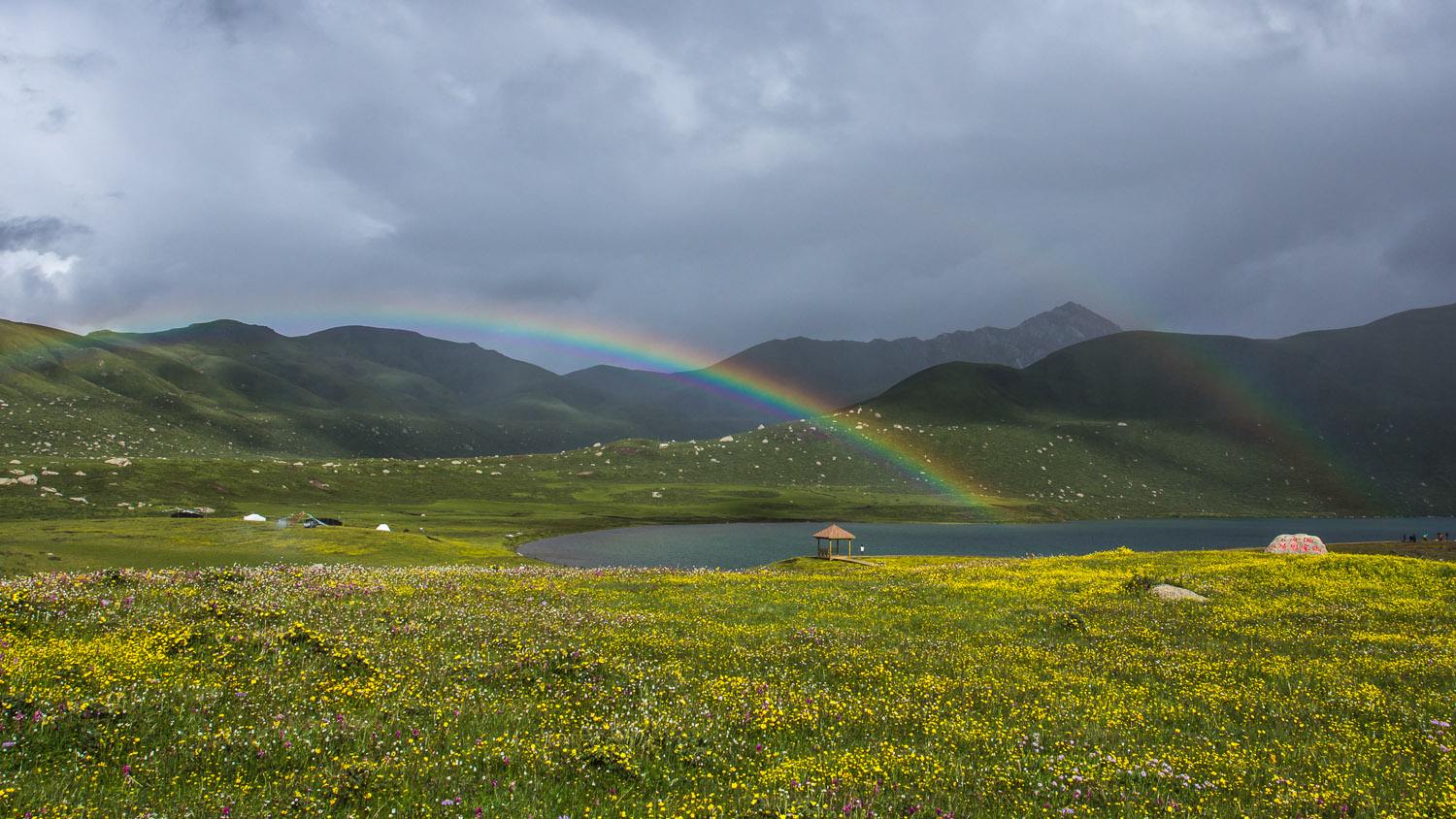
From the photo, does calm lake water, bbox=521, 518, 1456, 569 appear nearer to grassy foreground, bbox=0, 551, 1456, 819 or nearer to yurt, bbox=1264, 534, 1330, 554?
yurt, bbox=1264, 534, 1330, 554

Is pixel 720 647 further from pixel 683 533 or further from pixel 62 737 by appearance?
pixel 683 533

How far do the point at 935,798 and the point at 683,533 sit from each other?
147145mm

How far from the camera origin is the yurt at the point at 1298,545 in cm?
5234

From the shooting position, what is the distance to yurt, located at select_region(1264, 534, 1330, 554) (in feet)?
172

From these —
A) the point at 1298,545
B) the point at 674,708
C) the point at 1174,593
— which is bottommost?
the point at 1298,545

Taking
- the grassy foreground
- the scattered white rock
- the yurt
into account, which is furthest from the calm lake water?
the grassy foreground

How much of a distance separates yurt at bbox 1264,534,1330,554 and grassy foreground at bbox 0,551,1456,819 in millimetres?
33596

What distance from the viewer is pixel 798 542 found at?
143m

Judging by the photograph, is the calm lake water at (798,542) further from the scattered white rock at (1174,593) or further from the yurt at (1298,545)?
the scattered white rock at (1174,593)

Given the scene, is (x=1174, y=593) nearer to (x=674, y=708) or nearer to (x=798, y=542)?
(x=674, y=708)

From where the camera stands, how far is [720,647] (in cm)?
1822

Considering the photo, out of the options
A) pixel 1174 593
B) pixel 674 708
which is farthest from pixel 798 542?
pixel 674 708

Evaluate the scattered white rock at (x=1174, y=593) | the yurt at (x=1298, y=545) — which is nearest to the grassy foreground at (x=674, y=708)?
the scattered white rock at (x=1174, y=593)

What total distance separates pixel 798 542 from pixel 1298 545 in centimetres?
9534
